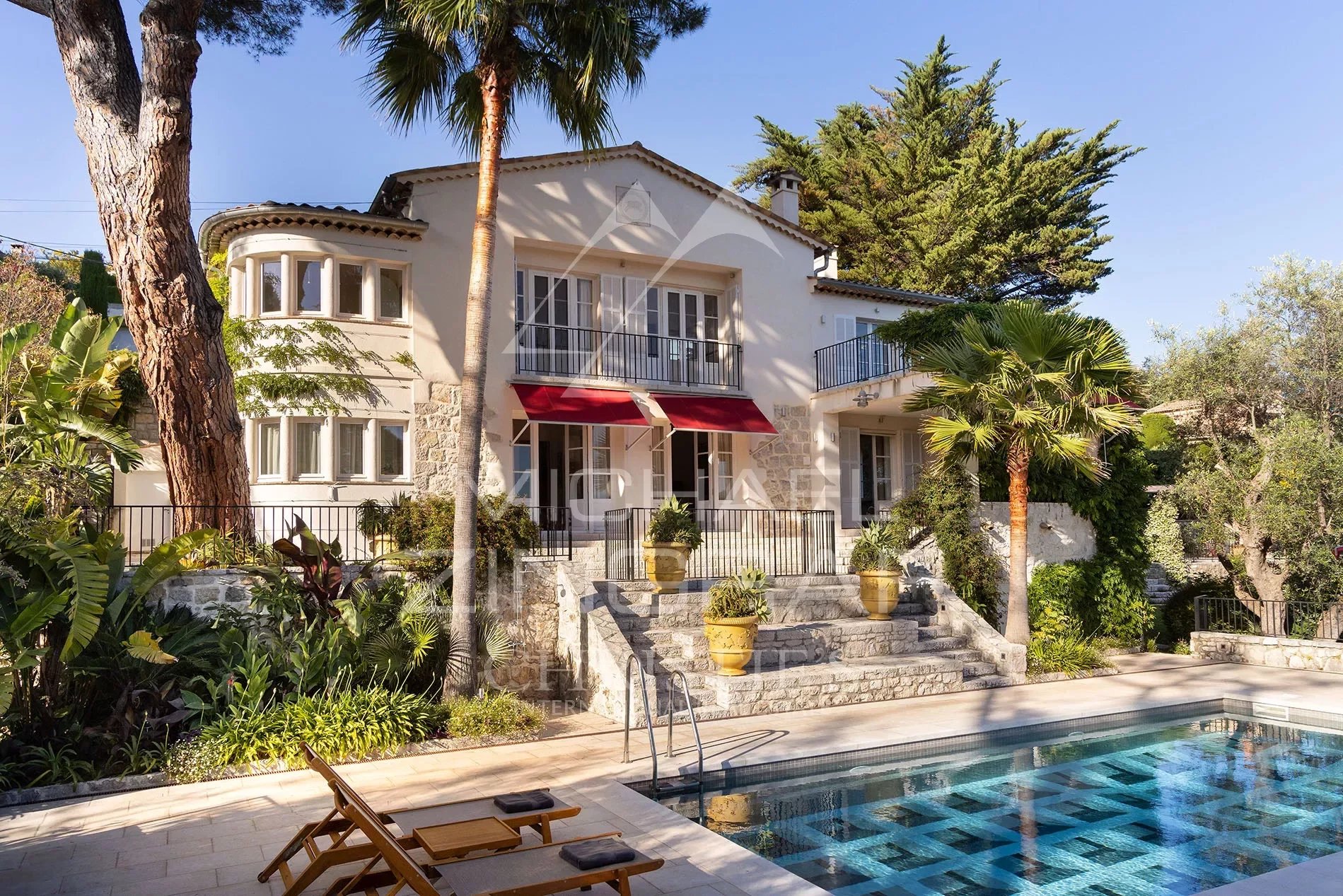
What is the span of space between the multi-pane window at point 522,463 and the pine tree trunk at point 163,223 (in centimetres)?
666

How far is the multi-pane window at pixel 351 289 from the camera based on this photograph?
747 inches

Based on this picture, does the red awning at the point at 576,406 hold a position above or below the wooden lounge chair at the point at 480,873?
above

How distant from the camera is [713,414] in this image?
21.5m

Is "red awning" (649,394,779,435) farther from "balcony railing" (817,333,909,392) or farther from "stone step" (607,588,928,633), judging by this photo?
"stone step" (607,588,928,633)

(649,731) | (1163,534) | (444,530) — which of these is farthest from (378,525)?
(1163,534)

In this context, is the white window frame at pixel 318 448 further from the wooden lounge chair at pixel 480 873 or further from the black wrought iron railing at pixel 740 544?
the wooden lounge chair at pixel 480 873

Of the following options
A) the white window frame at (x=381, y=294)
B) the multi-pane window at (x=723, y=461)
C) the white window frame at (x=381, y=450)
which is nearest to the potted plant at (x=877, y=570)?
the multi-pane window at (x=723, y=461)

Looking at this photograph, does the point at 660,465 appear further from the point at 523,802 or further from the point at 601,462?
the point at 523,802

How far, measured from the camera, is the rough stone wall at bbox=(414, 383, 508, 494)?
62.5ft

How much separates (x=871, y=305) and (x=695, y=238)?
5.84 m

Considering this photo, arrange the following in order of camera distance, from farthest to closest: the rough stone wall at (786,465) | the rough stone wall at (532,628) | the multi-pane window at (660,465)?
the rough stone wall at (786,465) < the multi-pane window at (660,465) < the rough stone wall at (532,628)

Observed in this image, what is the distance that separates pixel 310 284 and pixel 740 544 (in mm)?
10816

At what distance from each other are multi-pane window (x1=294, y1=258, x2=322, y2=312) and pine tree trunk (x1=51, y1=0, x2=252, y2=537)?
444 centimetres

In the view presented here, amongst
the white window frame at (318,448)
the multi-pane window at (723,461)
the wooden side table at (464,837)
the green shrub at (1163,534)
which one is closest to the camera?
the wooden side table at (464,837)
